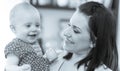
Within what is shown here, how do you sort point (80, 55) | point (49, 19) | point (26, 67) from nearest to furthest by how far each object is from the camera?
1. point (26, 67)
2. point (80, 55)
3. point (49, 19)

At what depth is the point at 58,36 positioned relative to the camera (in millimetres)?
3344

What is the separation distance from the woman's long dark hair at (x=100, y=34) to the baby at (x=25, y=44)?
200 millimetres

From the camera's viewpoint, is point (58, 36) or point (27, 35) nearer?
point (27, 35)

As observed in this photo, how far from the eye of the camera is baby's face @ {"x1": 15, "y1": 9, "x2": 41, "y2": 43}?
4.33 ft

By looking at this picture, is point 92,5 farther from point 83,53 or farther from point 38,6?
point 38,6

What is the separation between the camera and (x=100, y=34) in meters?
1.26

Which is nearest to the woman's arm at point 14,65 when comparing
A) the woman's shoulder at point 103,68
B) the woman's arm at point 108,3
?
the woman's shoulder at point 103,68

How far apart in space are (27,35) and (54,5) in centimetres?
203

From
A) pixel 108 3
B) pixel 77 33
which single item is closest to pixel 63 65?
pixel 77 33

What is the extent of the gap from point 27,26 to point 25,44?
0.09 meters

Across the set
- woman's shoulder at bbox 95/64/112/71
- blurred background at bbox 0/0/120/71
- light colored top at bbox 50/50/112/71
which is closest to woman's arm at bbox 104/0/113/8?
blurred background at bbox 0/0/120/71

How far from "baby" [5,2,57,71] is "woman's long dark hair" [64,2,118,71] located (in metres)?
0.20

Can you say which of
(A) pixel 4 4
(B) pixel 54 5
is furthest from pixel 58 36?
(A) pixel 4 4

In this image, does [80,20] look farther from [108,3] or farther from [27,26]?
[108,3]
